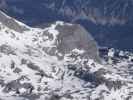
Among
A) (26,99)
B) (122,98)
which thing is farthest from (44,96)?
(122,98)

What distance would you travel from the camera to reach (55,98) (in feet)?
639

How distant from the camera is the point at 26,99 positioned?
19825 cm

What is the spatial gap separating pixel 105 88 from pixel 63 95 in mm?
9682

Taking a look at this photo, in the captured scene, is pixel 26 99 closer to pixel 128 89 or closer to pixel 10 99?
pixel 10 99

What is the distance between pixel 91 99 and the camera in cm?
19475

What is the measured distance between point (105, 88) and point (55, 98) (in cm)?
1221

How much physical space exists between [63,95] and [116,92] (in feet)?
38.5

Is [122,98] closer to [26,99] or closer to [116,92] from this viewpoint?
[116,92]

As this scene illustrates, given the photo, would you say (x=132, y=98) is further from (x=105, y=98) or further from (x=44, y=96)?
(x=44, y=96)

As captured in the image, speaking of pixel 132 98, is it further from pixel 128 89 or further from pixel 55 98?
pixel 55 98

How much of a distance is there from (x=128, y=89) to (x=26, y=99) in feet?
75.2

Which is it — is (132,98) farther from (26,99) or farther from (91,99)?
(26,99)

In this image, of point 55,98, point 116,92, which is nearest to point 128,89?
point 116,92

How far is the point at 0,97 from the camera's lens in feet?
655
